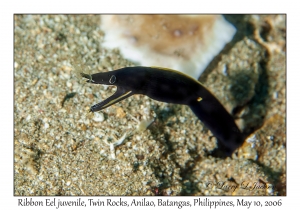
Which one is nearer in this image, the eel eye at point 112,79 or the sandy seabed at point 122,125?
the eel eye at point 112,79

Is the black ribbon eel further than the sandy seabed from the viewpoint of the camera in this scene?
No

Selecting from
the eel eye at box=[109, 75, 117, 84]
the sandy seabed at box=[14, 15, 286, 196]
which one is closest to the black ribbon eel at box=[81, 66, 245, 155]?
the eel eye at box=[109, 75, 117, 84]

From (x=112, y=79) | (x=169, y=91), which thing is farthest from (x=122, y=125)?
(x=112, y=79)

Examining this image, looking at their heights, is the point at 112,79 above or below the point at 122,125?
above

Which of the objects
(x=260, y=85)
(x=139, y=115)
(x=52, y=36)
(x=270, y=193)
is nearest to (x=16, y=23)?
(x=52, y=36)

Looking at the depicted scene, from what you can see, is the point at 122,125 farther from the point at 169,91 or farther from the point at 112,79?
the point at 112,79

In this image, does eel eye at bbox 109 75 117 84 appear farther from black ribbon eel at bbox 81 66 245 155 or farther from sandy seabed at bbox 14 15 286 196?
sandy seabed at bbox 14 15 286 196

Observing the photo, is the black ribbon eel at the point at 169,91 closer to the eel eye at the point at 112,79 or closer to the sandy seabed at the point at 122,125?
the eel eye at the point at 112,79

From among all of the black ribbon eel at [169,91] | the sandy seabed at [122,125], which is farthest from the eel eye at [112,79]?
the sandy seabed at [122,125]
